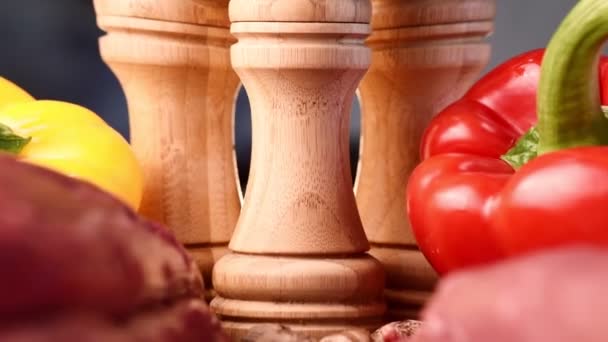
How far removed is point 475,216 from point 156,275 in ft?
1.13

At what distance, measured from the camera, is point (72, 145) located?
0.75 meters

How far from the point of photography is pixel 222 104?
777 millimetres

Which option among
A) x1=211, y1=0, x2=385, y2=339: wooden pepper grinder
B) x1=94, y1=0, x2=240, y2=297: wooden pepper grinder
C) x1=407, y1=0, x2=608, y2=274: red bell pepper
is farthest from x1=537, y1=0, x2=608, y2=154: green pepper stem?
x1=94, y1=0, x2=240, y2=297: wooden pepper grinder

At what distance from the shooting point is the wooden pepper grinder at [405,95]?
75 cm

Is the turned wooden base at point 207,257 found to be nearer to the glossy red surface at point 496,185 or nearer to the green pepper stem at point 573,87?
the glossy red surface at point 496,185

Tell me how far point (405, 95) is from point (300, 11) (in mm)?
154

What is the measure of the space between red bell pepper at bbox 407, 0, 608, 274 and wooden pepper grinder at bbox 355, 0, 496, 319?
0.03 m

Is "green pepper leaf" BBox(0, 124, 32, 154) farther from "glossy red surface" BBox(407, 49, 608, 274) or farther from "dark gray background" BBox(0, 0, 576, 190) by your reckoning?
"dark gray background" BBox(0, 0, 576, 190)


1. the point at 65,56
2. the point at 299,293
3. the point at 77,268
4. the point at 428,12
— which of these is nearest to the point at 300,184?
the point at 299,293

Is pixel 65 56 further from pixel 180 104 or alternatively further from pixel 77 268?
pixel 77 268

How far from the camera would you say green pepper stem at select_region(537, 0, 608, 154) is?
0.57 meters

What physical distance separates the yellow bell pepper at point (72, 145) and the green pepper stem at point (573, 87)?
0.28 meters

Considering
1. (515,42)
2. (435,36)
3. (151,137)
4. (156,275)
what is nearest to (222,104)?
(151,137)

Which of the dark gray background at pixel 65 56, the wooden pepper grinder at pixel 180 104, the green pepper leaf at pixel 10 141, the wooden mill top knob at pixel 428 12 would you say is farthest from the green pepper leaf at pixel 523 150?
the dark gray background at pixel 65 56
